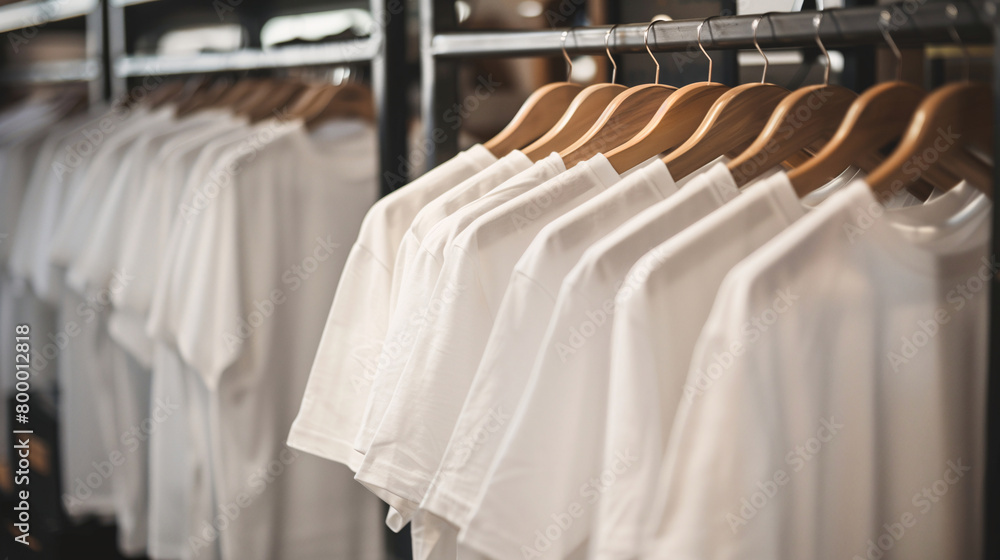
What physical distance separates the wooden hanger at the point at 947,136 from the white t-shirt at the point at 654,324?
0.08 m

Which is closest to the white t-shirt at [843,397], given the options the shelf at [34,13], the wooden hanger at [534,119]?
the wooden hanger at [534,119]

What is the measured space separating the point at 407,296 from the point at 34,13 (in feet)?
5.70

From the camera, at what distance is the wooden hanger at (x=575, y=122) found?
0.85 metres

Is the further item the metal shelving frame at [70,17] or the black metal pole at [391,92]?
the metal shelving frame at [70,17]

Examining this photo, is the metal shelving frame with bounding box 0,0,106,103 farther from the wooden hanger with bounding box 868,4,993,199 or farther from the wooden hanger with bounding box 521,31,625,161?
the wooden hanger with bounding box 868,4,993,199

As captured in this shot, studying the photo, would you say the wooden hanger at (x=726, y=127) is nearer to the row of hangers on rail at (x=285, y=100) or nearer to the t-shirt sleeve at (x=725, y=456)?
the t-shirt sleeve at (x=725, y=456)

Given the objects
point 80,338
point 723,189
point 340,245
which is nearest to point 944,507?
point 723,189

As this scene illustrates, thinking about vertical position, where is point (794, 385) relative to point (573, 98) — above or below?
below

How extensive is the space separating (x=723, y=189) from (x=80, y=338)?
4.60 feet

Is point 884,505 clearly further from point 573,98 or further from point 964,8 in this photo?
point 573,98

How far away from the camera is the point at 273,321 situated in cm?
130

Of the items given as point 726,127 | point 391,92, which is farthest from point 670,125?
point 391,92

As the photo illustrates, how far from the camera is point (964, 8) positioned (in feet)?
1.93

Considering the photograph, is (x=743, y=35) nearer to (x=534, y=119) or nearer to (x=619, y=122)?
(x=619, y=122)
